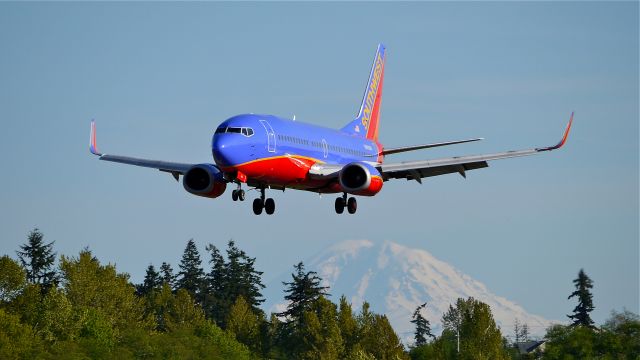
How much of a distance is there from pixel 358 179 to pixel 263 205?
5.16m

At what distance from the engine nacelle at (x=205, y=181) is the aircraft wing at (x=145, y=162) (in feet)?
3.56

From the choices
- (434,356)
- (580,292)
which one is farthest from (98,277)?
(580,292)

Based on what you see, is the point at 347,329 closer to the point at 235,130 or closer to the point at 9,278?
the point at 9,278

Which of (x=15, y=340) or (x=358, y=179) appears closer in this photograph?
(x=358, y=179)

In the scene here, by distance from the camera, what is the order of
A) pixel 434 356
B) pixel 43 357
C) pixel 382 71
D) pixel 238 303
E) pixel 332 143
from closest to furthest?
pixel 332 143, pixel 382 71, pixel 43 357, pixel 434 356, pixel 238 303

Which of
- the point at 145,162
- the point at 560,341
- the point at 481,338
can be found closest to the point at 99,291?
the point at 481,338

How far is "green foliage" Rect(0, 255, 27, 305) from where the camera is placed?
151000mm

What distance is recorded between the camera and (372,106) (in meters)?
97.2

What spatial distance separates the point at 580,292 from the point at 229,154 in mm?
138069

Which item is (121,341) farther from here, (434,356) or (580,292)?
(580,292)

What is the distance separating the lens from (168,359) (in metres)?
146

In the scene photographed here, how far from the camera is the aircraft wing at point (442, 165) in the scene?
Result: 7681 cm

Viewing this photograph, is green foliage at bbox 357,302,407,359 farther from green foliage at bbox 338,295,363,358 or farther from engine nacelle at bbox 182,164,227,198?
engine nacelle at bbox 182,164,227,198

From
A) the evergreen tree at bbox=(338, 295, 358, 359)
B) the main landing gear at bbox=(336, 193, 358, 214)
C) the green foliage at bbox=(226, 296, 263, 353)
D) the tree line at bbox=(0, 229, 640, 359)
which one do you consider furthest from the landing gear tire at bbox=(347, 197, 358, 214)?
the green foliage at bbox=(226, 296, 263, 353)
